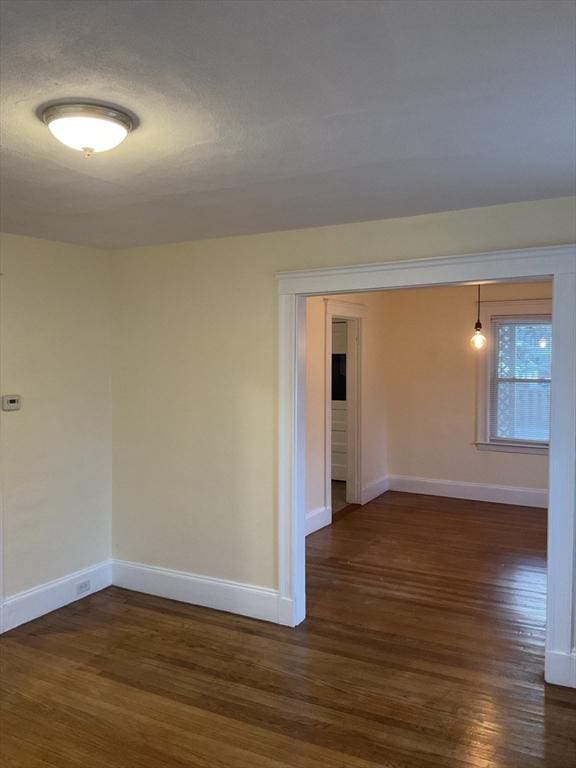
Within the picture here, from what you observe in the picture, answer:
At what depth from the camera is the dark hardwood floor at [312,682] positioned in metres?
2.66

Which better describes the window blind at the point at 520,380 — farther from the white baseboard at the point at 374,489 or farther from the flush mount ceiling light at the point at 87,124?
the flush mount ceiling light at the point at 87,124

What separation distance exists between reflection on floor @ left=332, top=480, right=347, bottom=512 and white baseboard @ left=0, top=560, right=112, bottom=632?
2.96m

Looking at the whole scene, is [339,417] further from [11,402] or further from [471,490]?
[11,402]

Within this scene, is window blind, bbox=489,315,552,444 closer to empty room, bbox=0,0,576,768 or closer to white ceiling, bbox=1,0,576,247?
empty room, bbox=0,0,576,768

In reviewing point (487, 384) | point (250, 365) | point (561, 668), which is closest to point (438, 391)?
point (487, 384)

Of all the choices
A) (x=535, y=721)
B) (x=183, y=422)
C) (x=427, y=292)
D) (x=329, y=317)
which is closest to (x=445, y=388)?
(x=427, y=292)

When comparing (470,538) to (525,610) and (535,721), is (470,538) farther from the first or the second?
(535,721)

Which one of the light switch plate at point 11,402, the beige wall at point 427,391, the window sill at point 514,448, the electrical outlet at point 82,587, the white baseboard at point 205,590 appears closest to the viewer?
the light switch plate at point 11,402

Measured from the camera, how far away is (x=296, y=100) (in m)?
1.84

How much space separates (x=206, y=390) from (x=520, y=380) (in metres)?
4.29

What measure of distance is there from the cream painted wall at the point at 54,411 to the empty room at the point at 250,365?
21mm

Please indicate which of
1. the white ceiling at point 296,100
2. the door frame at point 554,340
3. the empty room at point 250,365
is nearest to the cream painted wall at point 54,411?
the empty room at point 250,365

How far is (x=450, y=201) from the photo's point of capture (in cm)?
308

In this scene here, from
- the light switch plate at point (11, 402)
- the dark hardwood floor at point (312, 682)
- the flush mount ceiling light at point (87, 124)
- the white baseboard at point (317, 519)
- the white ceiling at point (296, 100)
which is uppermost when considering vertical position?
the white ceiling at point (296, 100)
